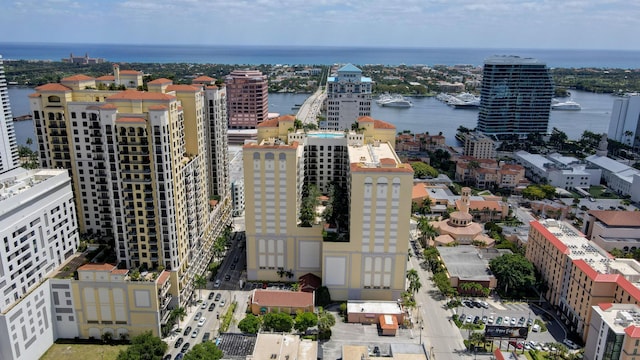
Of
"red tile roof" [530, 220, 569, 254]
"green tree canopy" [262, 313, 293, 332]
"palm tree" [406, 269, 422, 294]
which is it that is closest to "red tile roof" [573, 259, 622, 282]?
"red tile roof" [530, 220, 569, 254]

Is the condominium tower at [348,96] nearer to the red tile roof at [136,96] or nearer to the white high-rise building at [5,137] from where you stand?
the red tile roof at [136,96]

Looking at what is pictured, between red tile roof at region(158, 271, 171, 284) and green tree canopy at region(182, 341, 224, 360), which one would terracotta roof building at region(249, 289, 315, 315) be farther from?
red tile roof at region(158, 271, 171, 284)

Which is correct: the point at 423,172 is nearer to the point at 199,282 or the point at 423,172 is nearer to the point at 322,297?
the point at 322,297

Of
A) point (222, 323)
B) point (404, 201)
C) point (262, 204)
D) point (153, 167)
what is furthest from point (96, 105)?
point (404, 201)

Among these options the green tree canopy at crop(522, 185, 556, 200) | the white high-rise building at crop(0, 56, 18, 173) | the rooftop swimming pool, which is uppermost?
the rooftop swimming pool

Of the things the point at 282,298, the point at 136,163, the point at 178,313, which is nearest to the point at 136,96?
the point at 136,163

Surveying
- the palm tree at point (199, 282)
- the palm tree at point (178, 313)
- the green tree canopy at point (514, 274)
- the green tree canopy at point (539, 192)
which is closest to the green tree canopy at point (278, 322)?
the palm tree at point (178, 313)
